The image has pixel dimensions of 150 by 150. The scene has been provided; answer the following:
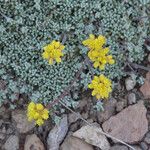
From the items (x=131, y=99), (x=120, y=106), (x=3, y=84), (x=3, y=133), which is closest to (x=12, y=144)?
(x=3, y=133)

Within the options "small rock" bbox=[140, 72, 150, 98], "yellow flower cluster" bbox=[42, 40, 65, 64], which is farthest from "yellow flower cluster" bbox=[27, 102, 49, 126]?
"small rock" bbox=[140, 72, 150, 98]

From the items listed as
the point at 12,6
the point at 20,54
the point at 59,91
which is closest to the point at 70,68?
the point at 59,91

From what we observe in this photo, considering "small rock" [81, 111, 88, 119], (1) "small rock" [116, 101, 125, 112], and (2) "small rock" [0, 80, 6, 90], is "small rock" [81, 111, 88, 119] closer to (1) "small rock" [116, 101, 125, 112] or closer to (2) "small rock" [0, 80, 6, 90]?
(1) "small rock" [116, 101, 125, 112]

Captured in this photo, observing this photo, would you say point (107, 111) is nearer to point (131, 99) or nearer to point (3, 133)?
point (131, 99)

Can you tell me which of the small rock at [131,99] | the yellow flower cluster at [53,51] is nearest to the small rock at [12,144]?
the yellow flower cluster at [53,51]

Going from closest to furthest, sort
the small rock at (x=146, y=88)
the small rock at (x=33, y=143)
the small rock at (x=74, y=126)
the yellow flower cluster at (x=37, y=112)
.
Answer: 1. the yellow flower cluster at (x=37, y=112)
2. the small rock at (x=33, y=143)
3. the small rock at (x=74, y=126)
4. the small rock at (x=146, y=88)

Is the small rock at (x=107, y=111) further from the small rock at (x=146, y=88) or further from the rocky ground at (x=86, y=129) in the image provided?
the small rock at (x=146, y=88)
